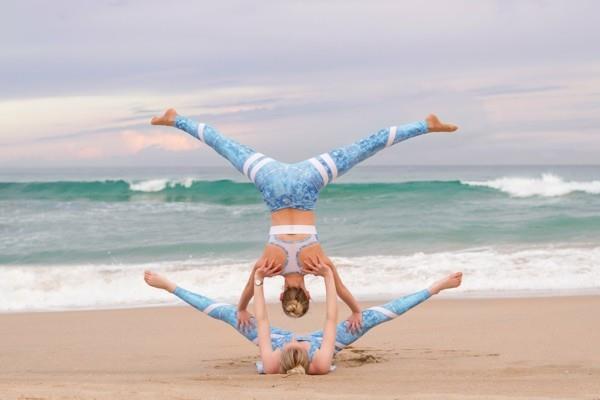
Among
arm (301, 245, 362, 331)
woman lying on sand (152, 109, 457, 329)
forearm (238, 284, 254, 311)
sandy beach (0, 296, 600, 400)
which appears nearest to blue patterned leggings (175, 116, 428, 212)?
woman lying on sand (152, 109, 457, 329)

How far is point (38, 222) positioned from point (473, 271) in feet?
51.1

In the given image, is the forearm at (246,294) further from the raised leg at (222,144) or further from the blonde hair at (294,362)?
the raised leg at (222,144)

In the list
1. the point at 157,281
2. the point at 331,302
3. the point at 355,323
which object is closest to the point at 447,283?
the point at 355,323

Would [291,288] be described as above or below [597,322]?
above

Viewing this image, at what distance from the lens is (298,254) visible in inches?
253

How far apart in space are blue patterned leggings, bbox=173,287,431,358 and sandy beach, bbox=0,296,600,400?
11.6 inches

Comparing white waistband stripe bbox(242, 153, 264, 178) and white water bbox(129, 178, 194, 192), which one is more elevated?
white water bbox(129, 178, 194, 192)

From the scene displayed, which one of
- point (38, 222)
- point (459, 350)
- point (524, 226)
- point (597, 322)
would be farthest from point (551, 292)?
point (38, 222)

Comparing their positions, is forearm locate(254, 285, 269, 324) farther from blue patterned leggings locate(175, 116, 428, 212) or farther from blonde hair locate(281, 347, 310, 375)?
blue patterned leggings locate(175, 116, 428, 212)

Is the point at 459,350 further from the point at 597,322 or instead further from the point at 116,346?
the point at 116,346

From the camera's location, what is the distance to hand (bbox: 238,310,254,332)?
678 centimetres

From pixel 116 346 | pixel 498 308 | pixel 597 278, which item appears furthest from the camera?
pixel 597 278

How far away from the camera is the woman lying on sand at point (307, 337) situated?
6.33 metres

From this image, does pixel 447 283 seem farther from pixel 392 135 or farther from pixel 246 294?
pixel 246 294
